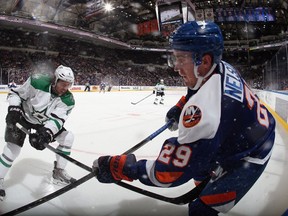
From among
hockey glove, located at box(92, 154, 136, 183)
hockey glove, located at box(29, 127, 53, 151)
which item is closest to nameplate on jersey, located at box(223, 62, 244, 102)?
hockey glove, located at box(92, 154, 136, 183)

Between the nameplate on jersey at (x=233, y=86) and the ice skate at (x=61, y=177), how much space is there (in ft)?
4.95

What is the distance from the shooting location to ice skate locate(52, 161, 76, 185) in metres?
1.94

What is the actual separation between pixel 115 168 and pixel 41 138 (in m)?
0.81

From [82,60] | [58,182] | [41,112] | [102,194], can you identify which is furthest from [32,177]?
[82,60]

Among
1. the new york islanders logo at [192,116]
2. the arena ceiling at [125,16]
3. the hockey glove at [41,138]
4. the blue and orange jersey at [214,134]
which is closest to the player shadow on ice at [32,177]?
the hockey glove at [41,138]

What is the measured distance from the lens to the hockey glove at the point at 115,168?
957mm

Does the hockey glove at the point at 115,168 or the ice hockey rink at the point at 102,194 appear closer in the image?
the hockey glove at the point at 115,168

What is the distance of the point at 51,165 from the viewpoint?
2293mm

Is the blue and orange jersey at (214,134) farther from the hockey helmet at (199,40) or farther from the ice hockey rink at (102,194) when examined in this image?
the ice hockey rink at (102,194)

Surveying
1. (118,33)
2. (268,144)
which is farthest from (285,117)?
(118,33)

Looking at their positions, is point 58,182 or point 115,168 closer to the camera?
point 115,168

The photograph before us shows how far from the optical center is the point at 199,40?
90 cm

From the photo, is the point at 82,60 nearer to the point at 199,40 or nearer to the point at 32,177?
the point at 32,177

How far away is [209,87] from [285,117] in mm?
4177
